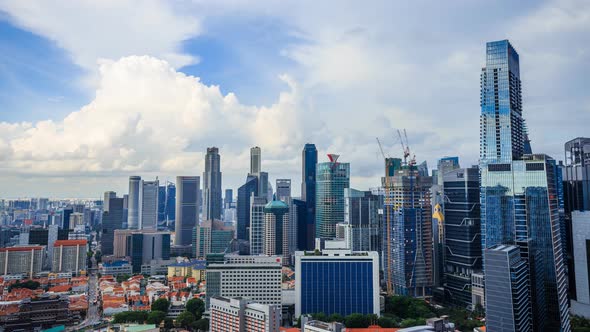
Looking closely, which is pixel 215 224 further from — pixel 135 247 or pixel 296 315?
pixel 296 315

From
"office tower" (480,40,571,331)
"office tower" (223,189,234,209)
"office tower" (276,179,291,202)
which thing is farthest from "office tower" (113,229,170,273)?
"office tower" (223,189,234,209)

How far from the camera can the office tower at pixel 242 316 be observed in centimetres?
1549

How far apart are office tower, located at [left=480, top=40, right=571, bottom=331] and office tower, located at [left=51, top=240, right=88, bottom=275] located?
1357 inches

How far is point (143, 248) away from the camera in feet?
142

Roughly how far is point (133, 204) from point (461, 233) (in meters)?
55.3

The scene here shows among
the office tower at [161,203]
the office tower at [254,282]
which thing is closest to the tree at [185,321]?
the office tower at [254,282]

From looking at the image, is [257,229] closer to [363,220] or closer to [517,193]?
[363,220]

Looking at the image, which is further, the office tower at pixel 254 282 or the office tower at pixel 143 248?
the office tower at pixel 143 248

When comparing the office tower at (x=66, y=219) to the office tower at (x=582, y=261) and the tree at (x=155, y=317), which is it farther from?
the office tower at (x=582, y=261)

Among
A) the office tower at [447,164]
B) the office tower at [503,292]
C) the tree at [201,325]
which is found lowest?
the tree at [201,325]

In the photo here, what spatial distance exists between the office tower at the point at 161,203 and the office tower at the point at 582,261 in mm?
62615

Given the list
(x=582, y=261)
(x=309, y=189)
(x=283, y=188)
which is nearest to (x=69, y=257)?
(x=309, y=189)

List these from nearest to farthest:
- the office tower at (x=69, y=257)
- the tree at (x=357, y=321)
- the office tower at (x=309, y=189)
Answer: the tree at (x=357, y=321) < the office tower at (x=69, y=257) < the office tower at (x=309, y=189)

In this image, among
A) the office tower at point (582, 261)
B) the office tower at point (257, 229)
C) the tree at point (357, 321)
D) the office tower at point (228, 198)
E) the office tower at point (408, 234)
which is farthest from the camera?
the office tower at point (228, 198)
